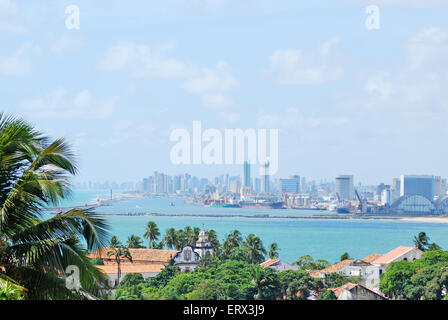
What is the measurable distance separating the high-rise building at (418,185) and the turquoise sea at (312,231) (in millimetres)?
8001

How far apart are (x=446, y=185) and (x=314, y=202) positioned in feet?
70.4

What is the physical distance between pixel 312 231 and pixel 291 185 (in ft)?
144

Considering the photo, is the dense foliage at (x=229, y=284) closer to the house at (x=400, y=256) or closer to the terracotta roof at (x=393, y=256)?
the house at (x=400, y=256)

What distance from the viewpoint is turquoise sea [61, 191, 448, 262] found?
58.3m

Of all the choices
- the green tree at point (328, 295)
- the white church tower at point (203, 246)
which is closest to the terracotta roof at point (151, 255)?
the white church tower at point (203, 246)

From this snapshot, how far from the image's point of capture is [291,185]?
115m

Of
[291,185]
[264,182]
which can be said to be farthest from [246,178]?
[291,185]

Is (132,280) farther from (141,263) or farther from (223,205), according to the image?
(223,205)

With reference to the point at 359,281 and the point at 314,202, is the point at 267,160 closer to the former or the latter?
the point at 314,202

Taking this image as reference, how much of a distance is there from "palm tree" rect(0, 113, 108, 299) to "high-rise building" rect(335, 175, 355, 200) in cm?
10131

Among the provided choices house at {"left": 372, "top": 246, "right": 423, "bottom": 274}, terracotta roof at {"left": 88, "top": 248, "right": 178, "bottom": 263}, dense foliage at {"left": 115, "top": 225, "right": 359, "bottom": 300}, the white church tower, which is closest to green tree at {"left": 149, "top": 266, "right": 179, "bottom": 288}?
dense foliage at {"left": 115, "top": 225, "right": 359, "bottom": 300}

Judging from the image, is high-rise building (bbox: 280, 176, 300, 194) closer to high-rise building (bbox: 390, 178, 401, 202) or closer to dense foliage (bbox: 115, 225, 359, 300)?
high-rise building (bbox: 390, 178, 401, 202)
